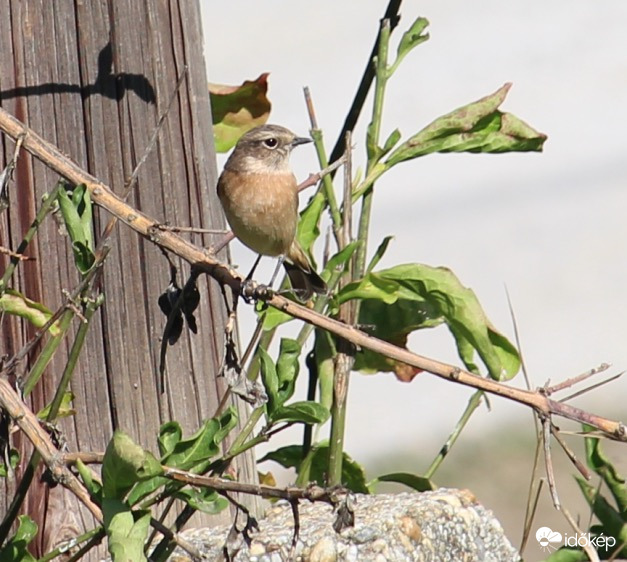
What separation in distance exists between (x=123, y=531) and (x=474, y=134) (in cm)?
183

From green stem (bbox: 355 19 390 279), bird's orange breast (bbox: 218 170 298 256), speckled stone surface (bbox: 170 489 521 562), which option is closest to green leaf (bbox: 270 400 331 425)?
speckled stone surface (bbox: 170 489 521 562)

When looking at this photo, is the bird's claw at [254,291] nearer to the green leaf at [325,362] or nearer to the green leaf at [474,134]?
the green leaf at [325,362]

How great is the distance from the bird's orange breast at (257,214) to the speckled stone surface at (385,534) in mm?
938

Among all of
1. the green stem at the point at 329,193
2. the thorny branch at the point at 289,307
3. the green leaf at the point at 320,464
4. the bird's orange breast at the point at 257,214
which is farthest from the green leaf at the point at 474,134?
the thorny branch at the point at 289,307

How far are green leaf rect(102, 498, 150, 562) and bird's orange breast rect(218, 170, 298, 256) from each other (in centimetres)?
192

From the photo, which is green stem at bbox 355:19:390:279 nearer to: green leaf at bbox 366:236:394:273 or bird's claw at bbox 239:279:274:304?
green leaf at bbox 366:236:394:273

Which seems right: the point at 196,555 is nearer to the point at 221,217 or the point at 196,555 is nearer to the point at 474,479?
the point at 221,217

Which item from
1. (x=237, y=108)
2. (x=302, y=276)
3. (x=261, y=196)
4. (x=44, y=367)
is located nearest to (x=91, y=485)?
(x=44, y=367)

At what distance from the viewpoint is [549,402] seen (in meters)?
1.79

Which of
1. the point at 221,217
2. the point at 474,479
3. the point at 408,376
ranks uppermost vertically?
the point at 221,217

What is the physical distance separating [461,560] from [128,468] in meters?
1.36

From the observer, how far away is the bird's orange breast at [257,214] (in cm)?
370

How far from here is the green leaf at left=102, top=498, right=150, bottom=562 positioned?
173 centimetres

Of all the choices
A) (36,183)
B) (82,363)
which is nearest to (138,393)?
(82,363)
